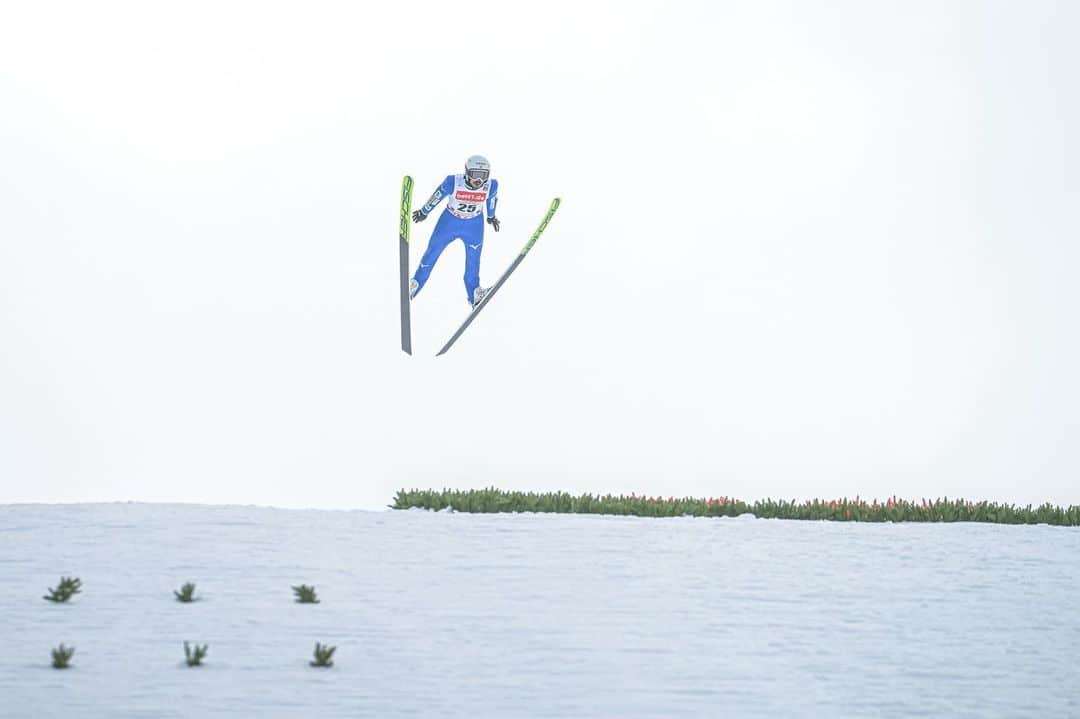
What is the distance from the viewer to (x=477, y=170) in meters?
13.1

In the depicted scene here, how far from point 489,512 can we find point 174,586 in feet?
12.4

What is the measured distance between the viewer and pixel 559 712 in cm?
728

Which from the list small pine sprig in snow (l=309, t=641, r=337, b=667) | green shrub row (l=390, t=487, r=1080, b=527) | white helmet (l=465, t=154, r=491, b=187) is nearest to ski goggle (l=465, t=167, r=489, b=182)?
white helmet (l=465, t=154, r=491, b=187)

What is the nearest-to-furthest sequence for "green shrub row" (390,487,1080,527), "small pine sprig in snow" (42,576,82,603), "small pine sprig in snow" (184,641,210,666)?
1. "small pine sprig in snow" (184,641,210,666)
2. "small pine sprig in snow" (42,576,82,603)
3. "green shrub row" (390,487,1080,527)

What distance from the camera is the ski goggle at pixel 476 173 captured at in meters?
13.1

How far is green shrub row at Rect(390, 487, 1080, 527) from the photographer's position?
1234 cm

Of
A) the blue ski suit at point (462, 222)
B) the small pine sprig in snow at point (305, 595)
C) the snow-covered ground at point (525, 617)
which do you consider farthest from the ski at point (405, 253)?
the small pine sprig in snow at point (305, 595)

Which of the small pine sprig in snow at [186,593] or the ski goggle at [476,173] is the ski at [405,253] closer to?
the ski goggle at [476,173]

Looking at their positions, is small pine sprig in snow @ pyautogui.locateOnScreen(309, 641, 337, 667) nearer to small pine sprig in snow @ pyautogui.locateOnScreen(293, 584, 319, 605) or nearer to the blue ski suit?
small pine sprig in snow @ pyautogui.locateOnScreen(293, 584, 319, 605)

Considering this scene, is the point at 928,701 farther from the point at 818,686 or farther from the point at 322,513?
the point at 322,513

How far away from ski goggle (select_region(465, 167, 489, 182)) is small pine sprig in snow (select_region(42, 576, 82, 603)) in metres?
5.93

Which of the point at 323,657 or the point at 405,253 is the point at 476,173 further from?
the point at 323,657

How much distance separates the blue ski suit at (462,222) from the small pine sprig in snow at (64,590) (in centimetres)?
566

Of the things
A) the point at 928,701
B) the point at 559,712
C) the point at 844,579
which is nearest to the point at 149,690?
the point at 559,712
